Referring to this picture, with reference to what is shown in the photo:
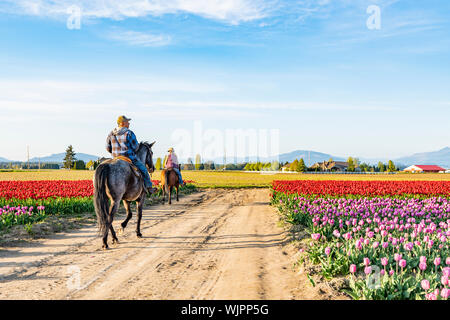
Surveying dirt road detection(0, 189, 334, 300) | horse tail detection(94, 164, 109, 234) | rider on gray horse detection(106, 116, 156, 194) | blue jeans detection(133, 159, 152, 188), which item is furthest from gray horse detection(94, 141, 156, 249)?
dirt road detection(0, 189, 334, 300)

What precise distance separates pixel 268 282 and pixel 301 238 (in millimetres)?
3824

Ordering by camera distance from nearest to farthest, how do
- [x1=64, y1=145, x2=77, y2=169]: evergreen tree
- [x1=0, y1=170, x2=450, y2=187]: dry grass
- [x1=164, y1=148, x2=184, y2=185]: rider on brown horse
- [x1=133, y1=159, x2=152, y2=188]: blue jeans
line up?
1. [x1=133, y1=159, x2=152, y2=188]: blue jeans
2. [x1=164, y1=148, x2=184, y2=185]: rider on brown horse
3. [x1=0, y1=170, x2=450, y2=187]: dry grass
4. [x1=64, y1=145, x2=77, y2=169]: evergreen tree

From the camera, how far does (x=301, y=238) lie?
9.81 metres

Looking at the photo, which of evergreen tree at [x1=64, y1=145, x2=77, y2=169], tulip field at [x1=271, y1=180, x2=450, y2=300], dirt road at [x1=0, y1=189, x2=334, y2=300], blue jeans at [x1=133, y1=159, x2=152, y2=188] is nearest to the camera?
tulip field at [x1=271, y1=180, x2=450, y2=300]

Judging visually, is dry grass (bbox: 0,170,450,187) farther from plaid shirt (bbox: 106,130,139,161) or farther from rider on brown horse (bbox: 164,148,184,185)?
plaid shirt (bbox: 106,130,139,161)

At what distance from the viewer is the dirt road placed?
5.68 m

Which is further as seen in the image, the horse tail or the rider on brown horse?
the rider on brown horse

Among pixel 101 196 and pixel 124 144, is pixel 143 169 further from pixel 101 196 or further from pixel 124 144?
pixel 101 196

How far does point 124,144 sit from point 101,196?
76.4 inches

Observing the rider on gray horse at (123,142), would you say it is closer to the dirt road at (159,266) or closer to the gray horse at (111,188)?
the gray horse at (111,188)

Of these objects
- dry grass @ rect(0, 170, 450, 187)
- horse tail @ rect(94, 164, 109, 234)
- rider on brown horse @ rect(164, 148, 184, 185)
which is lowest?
dry grass @ rect(0, 170, 450, 187)

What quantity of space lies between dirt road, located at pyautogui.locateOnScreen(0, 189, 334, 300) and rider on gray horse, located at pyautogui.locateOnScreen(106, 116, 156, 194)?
2548mm
